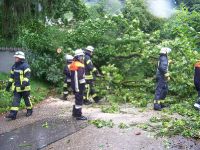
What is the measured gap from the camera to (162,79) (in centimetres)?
1173

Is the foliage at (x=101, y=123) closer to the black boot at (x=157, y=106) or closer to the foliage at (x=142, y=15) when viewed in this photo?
the black boot at (x=157, y=106)

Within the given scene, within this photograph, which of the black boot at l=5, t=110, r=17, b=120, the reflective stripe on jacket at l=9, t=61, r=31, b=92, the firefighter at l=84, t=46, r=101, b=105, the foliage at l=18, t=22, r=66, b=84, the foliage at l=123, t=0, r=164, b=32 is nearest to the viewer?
the black boot at l=5, t=110, r=17, b=120

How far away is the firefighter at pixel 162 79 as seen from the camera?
11.5 m

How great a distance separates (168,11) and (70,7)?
9391 millimetres

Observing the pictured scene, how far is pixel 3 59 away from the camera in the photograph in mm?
16766

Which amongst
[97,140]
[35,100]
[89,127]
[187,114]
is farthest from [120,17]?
[97,140]

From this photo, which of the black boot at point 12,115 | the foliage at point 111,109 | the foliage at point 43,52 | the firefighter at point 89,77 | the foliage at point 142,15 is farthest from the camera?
the foliage at point 142,15

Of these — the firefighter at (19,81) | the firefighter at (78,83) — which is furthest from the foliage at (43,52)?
the firefighter at (78,83)

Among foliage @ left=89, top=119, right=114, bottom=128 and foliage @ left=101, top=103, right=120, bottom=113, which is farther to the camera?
foliage @ left=101, top=103, right=120, bottom=113

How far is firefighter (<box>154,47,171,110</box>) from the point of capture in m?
11.5

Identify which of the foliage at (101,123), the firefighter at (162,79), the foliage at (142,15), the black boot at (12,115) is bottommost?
the foliage at (101,123)

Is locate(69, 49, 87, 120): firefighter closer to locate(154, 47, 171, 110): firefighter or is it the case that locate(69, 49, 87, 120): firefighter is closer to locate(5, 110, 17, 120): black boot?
locate(5, 110, 17, 120): black boot

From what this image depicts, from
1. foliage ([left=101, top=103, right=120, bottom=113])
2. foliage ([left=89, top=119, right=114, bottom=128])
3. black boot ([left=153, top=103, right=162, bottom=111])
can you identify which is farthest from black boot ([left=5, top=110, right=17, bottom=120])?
black boot ([left=153, top=103, right=162, bottom=111])

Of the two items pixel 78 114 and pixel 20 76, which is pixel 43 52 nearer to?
pixel 20 76
